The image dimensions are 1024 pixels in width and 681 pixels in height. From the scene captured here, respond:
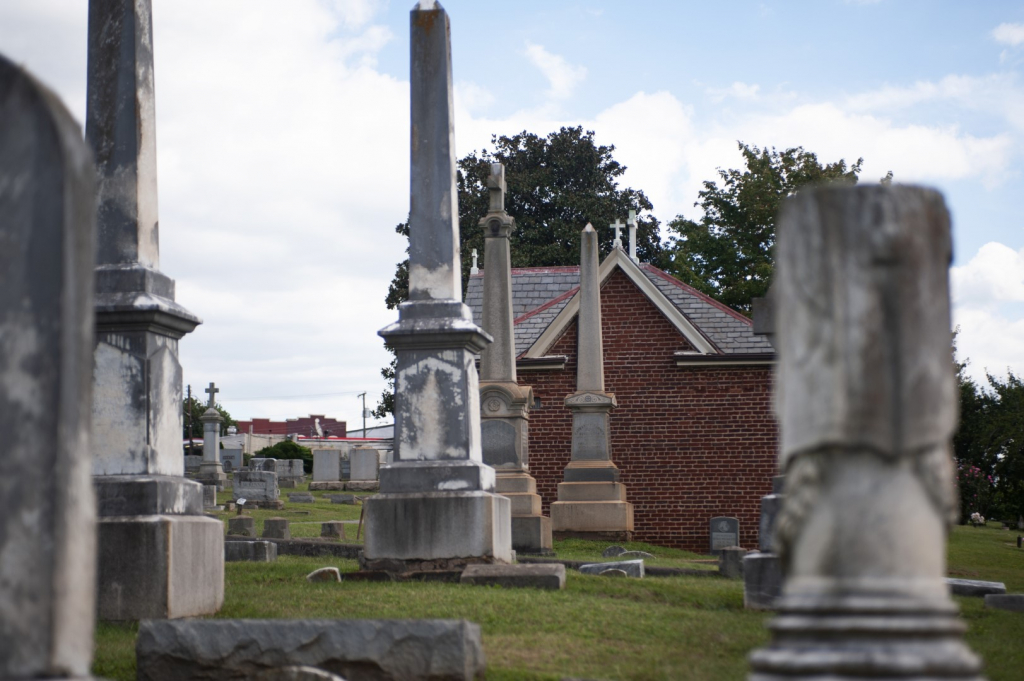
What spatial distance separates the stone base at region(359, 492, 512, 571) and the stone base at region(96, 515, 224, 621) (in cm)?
202

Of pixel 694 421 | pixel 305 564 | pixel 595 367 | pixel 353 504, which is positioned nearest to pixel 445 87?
pixel 305 564

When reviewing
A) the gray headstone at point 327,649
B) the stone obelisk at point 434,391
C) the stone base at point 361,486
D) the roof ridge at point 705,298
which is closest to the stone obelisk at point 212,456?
the stone base at point 361,486

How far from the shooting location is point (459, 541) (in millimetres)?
8195

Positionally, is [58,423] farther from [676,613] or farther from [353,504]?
[353,504]

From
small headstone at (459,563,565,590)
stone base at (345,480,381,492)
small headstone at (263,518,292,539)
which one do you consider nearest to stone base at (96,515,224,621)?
small headstone at (459,563,565,590)

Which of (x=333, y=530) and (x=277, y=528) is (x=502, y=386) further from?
(x=277, y=528)

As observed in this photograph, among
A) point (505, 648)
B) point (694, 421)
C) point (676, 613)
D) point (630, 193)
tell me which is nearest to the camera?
point (505, 648)

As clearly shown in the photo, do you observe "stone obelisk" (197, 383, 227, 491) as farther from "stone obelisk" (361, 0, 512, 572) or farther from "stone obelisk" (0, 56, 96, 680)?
"stone obelisk" (0, 56, 96, 680)

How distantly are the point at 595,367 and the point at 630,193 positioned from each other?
81.6ft

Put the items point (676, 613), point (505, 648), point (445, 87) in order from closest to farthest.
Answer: point (505, 648)
point (676, 613)
point (445, 87)

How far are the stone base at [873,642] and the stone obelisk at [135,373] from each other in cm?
461

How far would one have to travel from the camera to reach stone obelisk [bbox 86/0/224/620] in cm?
624

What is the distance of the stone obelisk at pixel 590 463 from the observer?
18.5 metres

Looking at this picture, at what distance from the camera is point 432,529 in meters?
8.22
